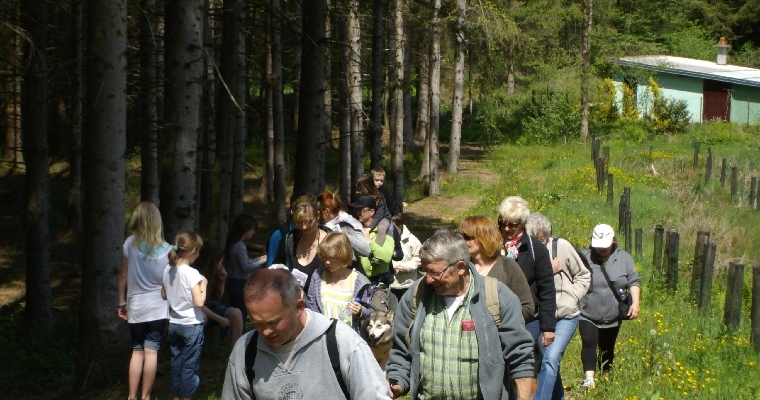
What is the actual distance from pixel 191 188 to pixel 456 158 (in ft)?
73.5

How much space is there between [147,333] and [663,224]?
1412 centimetres

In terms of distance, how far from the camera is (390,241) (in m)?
7.61

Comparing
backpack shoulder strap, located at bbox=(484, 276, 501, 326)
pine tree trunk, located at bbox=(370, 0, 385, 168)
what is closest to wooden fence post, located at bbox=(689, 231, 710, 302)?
pine tree trunk, located at bbox=(370, 0, 385, 168)

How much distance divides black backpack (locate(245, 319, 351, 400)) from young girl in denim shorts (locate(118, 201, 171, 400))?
3937mm

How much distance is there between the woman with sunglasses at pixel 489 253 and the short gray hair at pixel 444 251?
2.31 ft

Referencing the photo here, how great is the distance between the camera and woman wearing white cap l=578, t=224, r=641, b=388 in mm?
7793

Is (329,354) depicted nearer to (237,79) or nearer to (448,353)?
(448,353)

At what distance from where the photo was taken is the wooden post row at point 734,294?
11.3 meters

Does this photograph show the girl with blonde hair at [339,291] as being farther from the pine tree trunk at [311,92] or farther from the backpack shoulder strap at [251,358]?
the pine tree trunk at [311,92]

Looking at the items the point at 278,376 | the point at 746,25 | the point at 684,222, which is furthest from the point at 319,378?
the point at 746,25

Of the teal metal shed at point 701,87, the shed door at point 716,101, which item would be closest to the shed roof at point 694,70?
the teal metal shed at point 701,87

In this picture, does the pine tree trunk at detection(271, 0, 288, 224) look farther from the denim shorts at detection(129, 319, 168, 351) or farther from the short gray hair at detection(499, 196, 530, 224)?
the short gray hair at detection(499, 196, 530, 224)

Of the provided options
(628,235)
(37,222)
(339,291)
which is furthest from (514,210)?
(628,235)

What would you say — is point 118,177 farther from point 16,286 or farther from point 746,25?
point 746,25
